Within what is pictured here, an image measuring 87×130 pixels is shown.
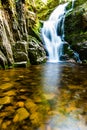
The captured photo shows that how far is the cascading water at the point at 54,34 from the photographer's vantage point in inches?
677

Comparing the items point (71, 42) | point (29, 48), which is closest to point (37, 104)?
point (29, 48)

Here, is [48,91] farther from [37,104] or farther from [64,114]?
[64,114]

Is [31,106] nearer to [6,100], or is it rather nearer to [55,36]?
[6,100]

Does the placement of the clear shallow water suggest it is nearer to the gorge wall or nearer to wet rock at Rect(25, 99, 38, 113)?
wet rock at Rect(25, 99, 38, 113)

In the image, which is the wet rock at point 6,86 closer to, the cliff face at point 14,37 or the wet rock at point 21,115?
the wet rock at point 21,115

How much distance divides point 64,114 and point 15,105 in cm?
128

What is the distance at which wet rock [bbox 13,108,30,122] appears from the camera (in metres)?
4.39

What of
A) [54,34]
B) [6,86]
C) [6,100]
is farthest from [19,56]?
[6,100]

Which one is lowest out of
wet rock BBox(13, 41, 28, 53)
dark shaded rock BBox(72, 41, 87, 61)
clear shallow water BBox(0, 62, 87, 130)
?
dark shaded rock BBox(72, 41, 87, 61)

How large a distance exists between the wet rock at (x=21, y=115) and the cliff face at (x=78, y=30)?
474 inches

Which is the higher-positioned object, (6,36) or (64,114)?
(6,36)

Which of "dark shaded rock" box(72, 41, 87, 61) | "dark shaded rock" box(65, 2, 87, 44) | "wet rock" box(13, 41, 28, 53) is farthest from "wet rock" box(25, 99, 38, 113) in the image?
"dark shaded rock" box(65, 2, 87, 44)

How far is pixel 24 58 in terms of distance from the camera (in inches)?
519

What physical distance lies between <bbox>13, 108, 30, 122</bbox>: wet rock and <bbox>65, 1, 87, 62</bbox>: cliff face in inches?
474
